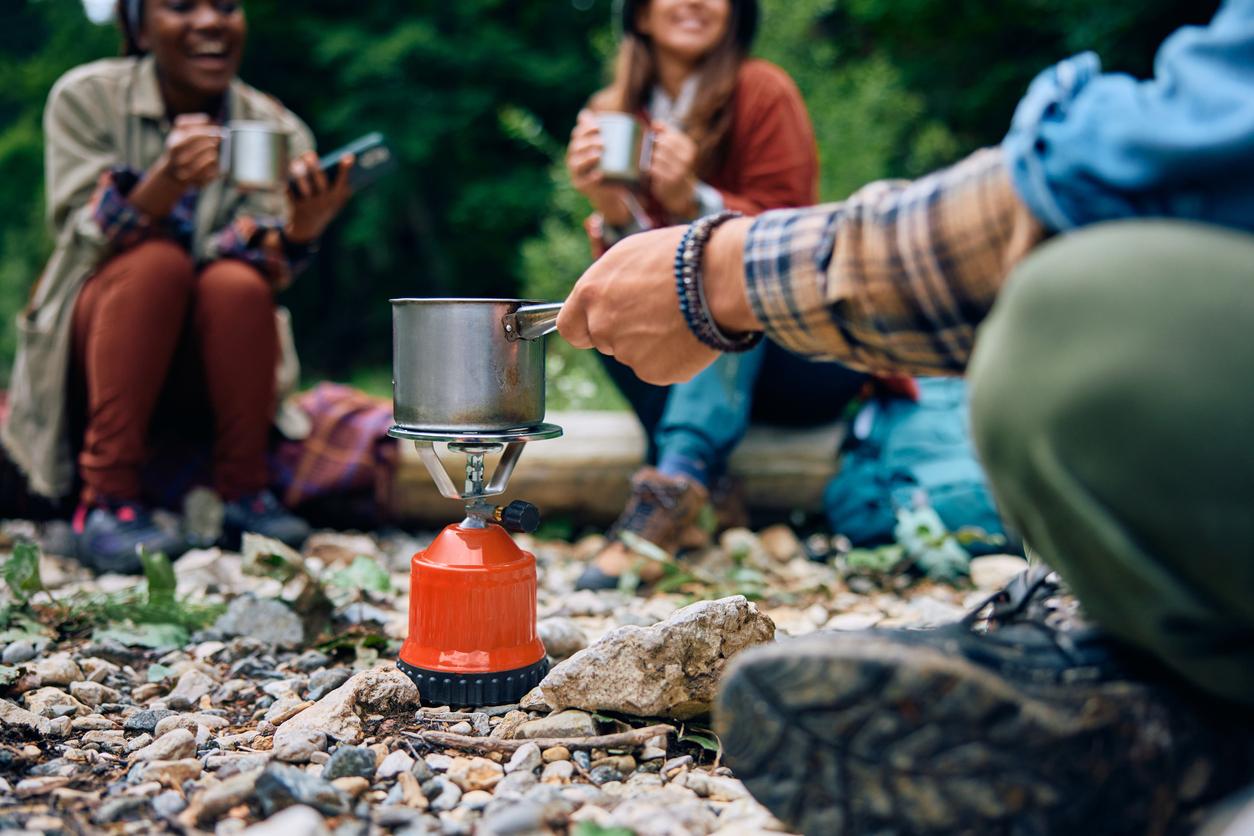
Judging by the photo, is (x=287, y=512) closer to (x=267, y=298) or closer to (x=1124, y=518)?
(x=267, y=298)

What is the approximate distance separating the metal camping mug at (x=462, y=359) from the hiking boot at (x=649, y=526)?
3.39ft

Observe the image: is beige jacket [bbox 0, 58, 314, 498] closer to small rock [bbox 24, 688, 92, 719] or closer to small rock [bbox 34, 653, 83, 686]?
small rock [bbox 34, 653, 83, 686]

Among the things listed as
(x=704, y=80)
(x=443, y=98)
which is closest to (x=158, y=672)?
(x=704, y=80)

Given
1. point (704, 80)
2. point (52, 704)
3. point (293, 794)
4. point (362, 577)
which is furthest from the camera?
point (704, 80)

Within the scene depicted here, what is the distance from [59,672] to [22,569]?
389 millimetres

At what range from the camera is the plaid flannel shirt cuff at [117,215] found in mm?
2893

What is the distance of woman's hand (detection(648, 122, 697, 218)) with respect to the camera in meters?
2.88

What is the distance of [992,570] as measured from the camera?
2773 millimetres

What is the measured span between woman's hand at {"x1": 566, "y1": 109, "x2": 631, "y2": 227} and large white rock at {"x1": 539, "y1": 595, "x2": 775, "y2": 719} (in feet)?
5.10

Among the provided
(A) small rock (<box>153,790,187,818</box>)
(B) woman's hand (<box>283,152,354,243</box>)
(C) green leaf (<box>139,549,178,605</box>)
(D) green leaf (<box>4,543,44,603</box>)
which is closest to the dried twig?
(A) small rock (<box>153,790,187,818</box>)

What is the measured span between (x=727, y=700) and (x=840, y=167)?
17.5ft

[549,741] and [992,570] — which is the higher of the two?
[549,741]

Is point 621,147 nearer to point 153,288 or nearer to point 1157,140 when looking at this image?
point 153,288

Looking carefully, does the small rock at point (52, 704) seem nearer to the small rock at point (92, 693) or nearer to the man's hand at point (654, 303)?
the small rock at point (92, 693)
